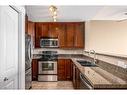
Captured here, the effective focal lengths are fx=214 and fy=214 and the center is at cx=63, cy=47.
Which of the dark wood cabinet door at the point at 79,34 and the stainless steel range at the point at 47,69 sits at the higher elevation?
the dark wood cabinet door at the point at 79,34

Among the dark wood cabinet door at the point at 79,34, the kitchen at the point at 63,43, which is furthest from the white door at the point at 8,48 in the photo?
the dark wood cabinet door at the point at 79,34

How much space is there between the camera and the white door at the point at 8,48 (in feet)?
9.39

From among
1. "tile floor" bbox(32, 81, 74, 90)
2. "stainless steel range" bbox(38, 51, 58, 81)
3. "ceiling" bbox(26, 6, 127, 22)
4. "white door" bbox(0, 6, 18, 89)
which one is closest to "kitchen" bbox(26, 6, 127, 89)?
"stainless steel range" bbox(38, 51, 58, 81)

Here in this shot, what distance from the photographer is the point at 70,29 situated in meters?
8.18

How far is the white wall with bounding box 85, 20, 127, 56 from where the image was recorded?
25.8ft

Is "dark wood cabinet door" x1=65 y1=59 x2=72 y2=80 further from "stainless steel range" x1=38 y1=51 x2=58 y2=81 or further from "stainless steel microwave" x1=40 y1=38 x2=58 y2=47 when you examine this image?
"stainless steel microwave" x1=40 y1=38 x2=58 y2=47

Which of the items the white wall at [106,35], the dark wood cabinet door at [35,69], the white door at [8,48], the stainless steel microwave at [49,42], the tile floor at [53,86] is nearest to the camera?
the white door at [8,48]

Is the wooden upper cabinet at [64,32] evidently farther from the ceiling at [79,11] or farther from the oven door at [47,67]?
the oven door at [47,67]

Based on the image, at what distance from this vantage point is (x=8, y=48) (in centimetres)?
318

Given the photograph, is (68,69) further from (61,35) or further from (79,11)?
(79,11)

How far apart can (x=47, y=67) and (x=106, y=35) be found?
2.46 m

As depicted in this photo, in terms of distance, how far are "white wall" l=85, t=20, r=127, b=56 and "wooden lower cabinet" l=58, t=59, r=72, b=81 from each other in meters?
0.97

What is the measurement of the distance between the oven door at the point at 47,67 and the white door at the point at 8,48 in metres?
4.07

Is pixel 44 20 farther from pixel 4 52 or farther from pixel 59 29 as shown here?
pixel 4 52
